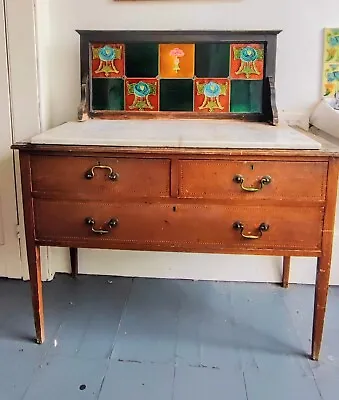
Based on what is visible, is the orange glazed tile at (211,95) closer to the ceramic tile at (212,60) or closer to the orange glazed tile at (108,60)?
the ceramic tile at (212,60)

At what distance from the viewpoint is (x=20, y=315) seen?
6.34 feet

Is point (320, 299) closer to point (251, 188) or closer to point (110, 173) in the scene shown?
point (251, 188)

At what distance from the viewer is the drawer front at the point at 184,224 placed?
1.54m

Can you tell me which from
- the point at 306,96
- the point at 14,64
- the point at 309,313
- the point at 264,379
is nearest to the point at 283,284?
the point at 309,313

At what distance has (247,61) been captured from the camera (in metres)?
1.98

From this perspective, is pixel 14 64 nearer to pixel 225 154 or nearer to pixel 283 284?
pixel 225 154

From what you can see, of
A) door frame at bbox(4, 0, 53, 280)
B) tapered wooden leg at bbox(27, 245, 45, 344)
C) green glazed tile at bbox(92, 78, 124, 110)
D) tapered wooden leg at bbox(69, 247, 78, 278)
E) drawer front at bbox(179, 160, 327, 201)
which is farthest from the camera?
tapered wooden leg at bbox(69, 247, 78, 278)

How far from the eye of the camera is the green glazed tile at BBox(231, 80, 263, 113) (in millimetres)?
2002

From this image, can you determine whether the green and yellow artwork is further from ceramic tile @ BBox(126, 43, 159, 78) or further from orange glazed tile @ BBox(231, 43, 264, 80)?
ceramic tile @ BBox(126, 43, 159, 78)

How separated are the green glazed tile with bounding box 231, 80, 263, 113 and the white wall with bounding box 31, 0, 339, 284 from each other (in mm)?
105

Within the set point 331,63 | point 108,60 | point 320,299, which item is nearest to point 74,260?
point 108,60

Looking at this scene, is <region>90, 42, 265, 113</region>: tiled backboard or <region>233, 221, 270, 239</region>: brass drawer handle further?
<region>90, 42, 265, 113</region>: tiled backboard

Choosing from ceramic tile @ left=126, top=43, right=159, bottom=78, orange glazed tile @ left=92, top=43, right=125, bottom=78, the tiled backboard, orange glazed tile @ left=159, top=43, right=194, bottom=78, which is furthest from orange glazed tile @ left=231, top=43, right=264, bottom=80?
orange glazed tile @ left=92, top=43, right=125, bottom=78

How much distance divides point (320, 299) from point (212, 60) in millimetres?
1016
